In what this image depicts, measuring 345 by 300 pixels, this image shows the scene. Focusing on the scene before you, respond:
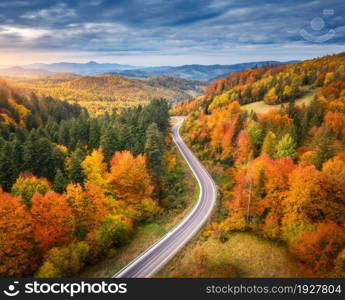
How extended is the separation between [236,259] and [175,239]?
32.8ft

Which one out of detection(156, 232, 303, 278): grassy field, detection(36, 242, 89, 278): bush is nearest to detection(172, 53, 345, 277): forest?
detection(156, 232, 303, 278): grassy field

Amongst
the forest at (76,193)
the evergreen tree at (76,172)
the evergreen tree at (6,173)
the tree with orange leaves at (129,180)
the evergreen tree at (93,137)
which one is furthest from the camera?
the evergreen tree at (93,137)

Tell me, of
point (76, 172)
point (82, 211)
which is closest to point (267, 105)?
point (76, 172)

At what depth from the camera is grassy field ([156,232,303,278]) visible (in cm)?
2580

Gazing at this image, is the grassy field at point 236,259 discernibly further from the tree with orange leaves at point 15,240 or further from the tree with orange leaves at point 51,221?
the tree with orange leaves at point 15,240

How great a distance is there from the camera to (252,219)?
35.8 metres

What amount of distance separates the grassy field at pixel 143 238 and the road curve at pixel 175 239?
3.25 ft

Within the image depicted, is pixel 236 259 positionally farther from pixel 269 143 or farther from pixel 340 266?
pixel 269 143

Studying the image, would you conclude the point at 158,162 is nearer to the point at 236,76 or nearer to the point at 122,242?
the point at 122,242

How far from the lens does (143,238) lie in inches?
1415

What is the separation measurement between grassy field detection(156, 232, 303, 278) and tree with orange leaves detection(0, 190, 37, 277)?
54.4 feet

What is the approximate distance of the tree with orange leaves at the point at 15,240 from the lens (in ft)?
85.4

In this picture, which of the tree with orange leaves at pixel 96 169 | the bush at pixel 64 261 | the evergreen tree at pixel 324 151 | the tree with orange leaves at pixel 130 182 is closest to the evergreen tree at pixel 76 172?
the tree with orange leaves at pixel 96 169

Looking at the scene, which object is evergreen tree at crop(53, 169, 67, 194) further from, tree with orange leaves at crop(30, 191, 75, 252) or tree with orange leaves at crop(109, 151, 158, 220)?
tree with orange leaves at crop(109, 151, 158, 220)
